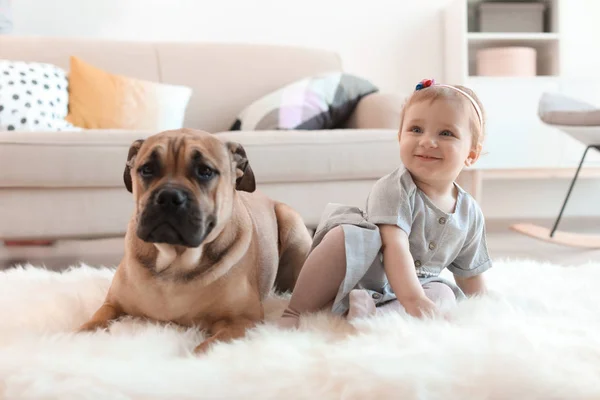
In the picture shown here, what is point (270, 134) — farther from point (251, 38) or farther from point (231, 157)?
point (251, 38)


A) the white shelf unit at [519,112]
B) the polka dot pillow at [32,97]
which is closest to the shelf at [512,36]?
the white shelf unit at [519,112]

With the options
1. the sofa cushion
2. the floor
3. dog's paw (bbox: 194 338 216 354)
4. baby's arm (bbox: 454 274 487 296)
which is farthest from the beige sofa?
dog's paw (bbox: 194 338 216 354)

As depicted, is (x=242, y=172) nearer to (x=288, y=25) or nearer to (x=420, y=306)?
(x=420, y=306)

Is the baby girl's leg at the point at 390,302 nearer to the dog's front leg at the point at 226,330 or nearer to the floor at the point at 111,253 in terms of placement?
the dog's front leg at the point at 226,330

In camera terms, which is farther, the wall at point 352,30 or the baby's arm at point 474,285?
the wall at point 352,30

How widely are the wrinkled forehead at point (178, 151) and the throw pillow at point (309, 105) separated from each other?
Result: 4.65ft

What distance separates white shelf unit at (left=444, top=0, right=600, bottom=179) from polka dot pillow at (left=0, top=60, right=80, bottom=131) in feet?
6.59

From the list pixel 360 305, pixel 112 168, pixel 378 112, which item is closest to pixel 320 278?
pixel 360 305

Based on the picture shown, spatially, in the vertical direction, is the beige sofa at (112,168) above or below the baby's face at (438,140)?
below

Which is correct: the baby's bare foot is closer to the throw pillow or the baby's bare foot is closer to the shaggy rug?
the shaggy rug

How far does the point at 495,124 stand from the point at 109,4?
216 cm

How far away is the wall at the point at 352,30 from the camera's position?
3.34 metres

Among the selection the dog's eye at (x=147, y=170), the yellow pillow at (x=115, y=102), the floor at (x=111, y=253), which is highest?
the dog's eye at (x=147, y=170)

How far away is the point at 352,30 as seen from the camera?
11.9 ft
